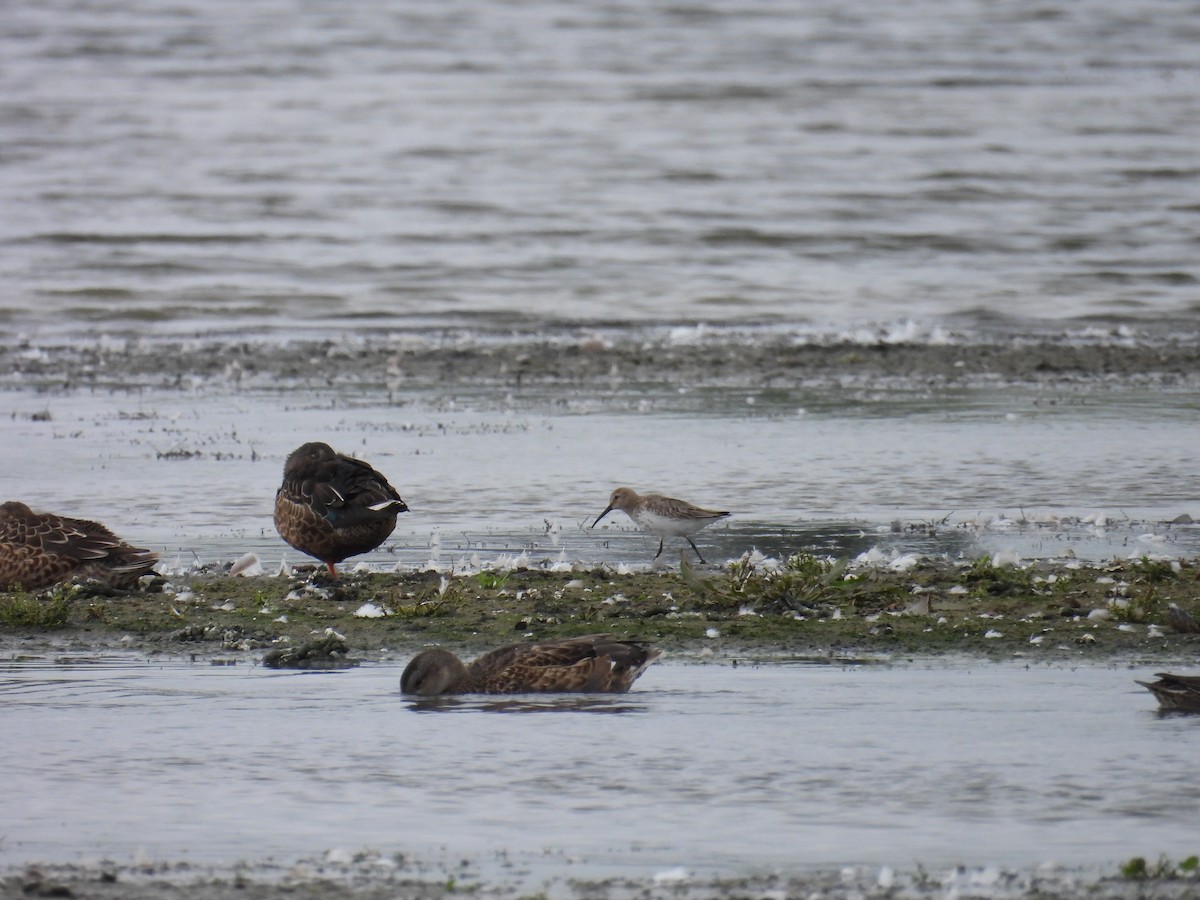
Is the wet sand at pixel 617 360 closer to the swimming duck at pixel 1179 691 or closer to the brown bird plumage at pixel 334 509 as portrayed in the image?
the brown bird plumage at pixel 334 509

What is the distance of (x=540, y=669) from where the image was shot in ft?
29.4

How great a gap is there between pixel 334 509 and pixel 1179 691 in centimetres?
491

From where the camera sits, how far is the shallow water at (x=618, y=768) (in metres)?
6.68

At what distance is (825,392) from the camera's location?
1988cm

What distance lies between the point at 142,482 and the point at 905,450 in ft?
18.8

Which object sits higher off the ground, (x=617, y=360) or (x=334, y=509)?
(x=617, y=360)

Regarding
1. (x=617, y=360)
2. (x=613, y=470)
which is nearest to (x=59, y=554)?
(x=613, y=470)

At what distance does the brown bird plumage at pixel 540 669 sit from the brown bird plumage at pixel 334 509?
8.07 ft

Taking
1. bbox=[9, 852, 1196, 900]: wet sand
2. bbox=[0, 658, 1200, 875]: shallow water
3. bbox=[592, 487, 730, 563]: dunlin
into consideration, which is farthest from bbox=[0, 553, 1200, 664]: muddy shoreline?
bbox=[9, 852, 1196, 900]: wet sand

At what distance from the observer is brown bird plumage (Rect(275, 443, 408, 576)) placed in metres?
11.3

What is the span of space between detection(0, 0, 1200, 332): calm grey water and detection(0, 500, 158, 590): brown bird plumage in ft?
49.6

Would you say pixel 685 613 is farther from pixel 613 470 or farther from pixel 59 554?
pixel 613 470

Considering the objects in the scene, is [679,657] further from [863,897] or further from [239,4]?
[239,4]

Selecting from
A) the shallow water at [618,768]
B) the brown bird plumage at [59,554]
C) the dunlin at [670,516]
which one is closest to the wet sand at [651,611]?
the brown bird plumage at [59,554]
